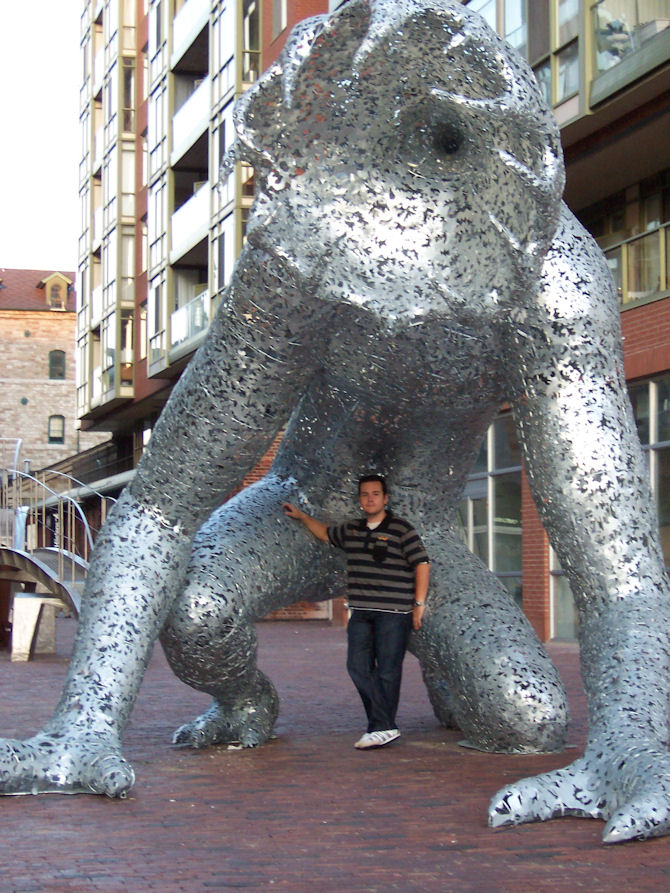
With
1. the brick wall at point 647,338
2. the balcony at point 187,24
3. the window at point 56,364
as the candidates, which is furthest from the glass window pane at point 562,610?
the window at point 56,364

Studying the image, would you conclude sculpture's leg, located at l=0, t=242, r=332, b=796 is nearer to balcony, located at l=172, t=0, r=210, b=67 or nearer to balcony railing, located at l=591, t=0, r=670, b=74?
balcony railing, located at l=591, t=0, r=670, b=74

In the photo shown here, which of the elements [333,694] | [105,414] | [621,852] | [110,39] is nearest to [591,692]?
[621,852]

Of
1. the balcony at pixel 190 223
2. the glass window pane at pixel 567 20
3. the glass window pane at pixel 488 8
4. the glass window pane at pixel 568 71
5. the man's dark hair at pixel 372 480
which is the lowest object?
the man's dark hair at pixel 372 480

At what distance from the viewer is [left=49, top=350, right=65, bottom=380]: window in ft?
188

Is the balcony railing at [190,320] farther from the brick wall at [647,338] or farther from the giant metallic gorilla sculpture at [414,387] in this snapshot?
the giant metallic gorilla sculpture at [414,387]

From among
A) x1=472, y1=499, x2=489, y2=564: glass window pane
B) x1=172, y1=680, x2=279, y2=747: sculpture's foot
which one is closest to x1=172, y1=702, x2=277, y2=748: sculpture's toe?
x1=172, y1=680, x2=279, y2=747: sculpture's foot

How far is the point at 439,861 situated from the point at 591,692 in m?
0.75

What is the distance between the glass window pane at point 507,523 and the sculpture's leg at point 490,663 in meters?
10.5

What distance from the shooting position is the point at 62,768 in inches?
147

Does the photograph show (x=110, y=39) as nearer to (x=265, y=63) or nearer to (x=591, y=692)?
(x=265, y=63)

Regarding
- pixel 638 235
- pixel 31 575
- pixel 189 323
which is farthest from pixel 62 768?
pixel 189 323

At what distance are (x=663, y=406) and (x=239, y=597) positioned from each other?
9.12 m

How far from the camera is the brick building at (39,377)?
5647 cm

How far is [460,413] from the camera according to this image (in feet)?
14.3
